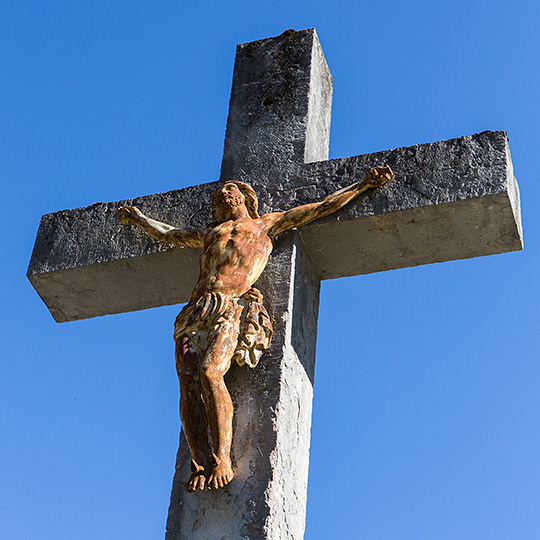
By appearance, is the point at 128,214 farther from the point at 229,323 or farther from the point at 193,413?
the point at 193,413

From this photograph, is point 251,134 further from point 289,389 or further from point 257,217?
point 289,389

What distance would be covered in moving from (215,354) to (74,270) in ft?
5.12

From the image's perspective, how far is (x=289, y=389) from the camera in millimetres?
5059

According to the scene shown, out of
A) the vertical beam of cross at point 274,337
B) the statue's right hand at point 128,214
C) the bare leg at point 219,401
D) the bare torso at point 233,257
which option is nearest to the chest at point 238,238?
the bare torso at point 233,257

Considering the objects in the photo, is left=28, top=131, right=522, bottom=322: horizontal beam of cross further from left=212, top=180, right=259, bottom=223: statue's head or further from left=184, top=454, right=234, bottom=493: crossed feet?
left=184, top=454, right=234, bottom=493: crossed feet

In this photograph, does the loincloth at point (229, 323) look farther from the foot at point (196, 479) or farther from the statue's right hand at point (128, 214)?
the statue's right hand at point (128, 214)

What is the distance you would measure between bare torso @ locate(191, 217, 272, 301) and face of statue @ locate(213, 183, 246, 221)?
0.07 meters

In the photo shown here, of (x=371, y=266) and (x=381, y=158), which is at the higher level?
(x=381, y=158)

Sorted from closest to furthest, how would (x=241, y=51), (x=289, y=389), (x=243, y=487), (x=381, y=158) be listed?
1. (x=243, y=487)
2. (x=289, y=389)
3. (x=381, y=158)
4. (x=241, y=51)

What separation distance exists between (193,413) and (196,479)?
1.06 ft

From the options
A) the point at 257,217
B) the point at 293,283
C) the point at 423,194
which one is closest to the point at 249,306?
the point at 293,283

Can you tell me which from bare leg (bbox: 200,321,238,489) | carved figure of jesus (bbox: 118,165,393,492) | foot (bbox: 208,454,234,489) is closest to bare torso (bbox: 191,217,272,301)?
carved figure of jesus (bbox: 118,165,393,492)

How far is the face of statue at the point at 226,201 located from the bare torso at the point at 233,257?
0.22ft

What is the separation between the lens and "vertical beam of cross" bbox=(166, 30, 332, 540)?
4688mm
